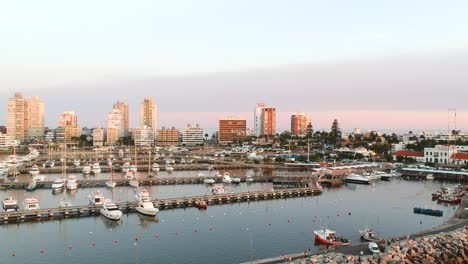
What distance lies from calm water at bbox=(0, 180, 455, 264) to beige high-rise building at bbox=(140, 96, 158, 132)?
318ft

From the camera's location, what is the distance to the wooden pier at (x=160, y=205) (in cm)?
2183

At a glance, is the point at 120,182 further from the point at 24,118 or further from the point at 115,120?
the point at 115,120

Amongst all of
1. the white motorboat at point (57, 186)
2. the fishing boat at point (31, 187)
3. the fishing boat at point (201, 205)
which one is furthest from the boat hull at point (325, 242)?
the fishing boat at point (31, 187)

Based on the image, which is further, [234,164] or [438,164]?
[234,164]

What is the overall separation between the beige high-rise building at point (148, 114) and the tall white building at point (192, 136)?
22.9 m

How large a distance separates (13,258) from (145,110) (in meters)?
107

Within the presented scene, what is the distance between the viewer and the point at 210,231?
68.5 feet

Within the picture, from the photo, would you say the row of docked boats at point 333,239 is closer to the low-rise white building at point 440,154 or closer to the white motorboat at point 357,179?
the white motorboat at point 357,179

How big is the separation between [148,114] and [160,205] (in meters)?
99.0

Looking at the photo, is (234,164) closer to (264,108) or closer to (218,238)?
(218,238)

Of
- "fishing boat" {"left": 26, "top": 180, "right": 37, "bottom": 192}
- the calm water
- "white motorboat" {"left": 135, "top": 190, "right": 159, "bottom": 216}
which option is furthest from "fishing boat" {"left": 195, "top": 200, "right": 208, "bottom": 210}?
"fishing boat" {"left": 26, "top": 180, "right": 37, "bottom": 192}

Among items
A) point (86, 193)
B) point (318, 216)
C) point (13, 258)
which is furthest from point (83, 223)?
point (318, 216)

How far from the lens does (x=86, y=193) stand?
103 feet

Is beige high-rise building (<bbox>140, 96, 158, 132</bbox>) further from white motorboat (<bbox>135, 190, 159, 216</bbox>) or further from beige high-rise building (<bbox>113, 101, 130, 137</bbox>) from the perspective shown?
white motorboat (<bbox>135, 190, 159, 216</bbox>)
